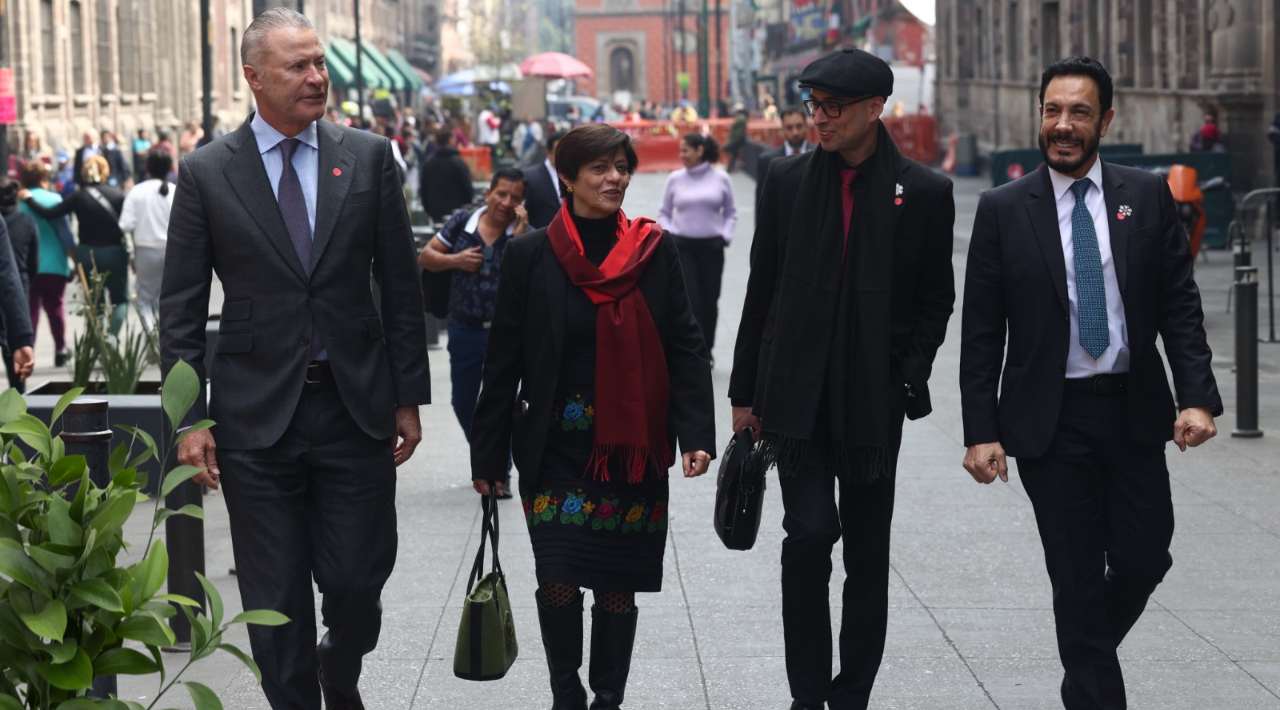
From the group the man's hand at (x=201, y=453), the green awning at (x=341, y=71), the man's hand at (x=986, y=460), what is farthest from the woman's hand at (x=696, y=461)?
the green awning at (x=341, y=71)

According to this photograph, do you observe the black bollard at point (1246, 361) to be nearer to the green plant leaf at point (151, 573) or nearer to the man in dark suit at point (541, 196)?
the man in dark suit at point (541, 196)

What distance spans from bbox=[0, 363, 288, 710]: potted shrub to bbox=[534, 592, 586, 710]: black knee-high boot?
80.1 inches

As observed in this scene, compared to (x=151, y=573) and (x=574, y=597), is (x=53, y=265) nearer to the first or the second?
(x=574, y=597)

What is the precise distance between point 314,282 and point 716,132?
55.7m

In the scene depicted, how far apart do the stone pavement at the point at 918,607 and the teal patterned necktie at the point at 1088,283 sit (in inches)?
50.6

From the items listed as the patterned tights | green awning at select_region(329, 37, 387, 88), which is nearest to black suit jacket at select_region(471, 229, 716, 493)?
the patterned tights

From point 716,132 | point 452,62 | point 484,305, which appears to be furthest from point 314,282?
point 452,62

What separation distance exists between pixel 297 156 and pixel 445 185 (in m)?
15.7

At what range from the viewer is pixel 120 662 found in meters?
3.55

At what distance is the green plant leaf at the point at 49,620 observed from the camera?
3.38 meters

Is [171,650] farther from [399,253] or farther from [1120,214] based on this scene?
[1120,214]

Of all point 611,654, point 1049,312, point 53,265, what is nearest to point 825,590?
point 611,654

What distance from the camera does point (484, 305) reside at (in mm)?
9594

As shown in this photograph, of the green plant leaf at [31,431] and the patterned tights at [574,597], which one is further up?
the green plant leaf at [31,431]
